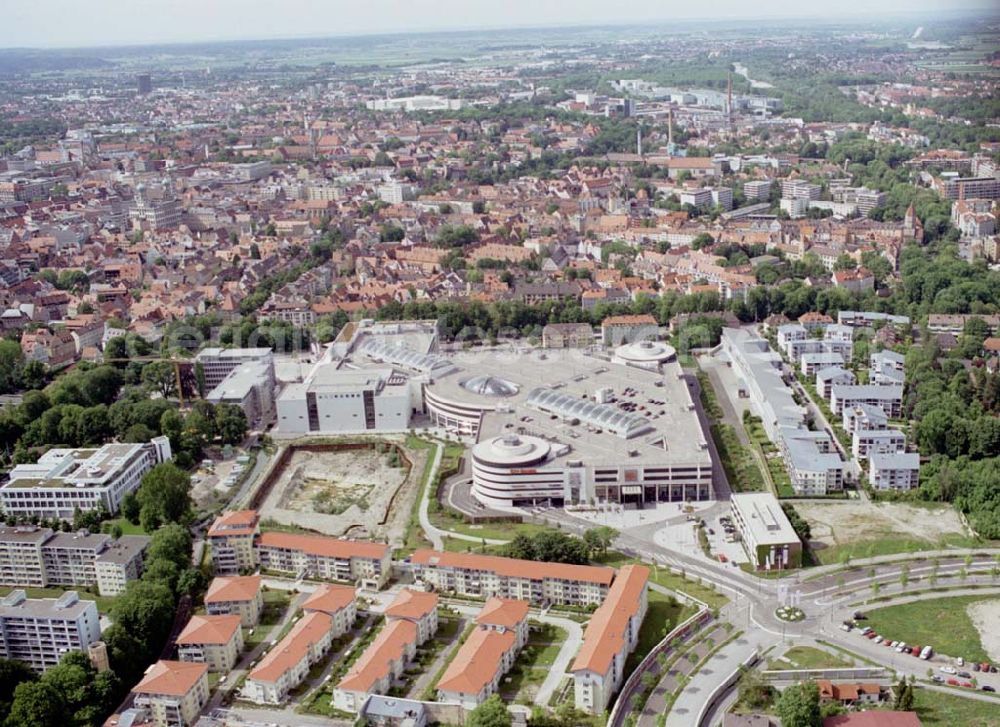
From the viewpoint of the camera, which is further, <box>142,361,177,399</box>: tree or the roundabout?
<box>142,361,177,399</box>: tree

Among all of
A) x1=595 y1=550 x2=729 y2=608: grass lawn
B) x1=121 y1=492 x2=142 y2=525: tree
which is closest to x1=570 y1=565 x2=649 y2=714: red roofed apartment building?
x1=595 y1=550 x2=729 y2=608: grass lawn

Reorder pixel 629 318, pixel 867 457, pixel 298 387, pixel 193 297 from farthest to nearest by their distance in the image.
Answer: pixel 193 297 < pixel 629 318 < pixel 298 387 < pixel 867 457

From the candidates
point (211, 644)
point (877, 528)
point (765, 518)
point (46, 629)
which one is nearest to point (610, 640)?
point (765, 518)

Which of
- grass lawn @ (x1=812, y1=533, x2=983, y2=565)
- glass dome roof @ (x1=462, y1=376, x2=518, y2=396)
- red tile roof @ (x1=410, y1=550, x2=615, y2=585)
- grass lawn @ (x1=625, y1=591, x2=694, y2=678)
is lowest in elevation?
grass lawn @ (x1=812, y1=533, x2=983, y2=565)

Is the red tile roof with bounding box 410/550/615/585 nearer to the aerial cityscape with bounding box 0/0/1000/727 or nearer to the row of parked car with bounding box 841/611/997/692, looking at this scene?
the aerial cityscape with bounding box 0/0/1000/727

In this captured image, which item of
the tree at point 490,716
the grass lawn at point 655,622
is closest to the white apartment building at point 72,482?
the tree at point 490,716

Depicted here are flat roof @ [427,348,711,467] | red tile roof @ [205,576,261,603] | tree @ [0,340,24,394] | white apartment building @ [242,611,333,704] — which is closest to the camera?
white apartment building @ [242,611,333,704]

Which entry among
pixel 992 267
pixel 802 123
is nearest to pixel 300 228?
pixel 992 267

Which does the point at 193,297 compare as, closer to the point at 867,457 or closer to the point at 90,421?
the point at 90,421
